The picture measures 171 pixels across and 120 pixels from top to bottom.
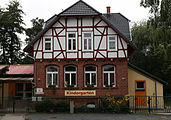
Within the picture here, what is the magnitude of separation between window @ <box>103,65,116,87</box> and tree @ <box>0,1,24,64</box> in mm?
22508

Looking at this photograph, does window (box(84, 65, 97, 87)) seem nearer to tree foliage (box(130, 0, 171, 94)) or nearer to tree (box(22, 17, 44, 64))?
tree foliage (box(130, 0, 171, 94))

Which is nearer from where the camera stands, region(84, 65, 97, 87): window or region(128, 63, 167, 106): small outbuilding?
region(84, 65, 97, 87): window

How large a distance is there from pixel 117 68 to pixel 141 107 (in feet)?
12.5

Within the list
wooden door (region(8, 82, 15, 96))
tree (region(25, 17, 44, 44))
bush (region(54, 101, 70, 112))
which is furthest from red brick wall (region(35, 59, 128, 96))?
tree (region(25, 17, 44, 44))

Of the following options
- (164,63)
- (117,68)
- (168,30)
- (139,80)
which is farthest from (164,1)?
(164,63)

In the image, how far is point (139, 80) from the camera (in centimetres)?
2253

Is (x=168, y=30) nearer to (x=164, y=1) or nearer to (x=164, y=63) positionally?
(x=164, y=1)

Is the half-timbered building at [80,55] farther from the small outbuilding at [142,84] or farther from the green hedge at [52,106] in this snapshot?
the small outbuilding at [142,84]

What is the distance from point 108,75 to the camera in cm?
2042

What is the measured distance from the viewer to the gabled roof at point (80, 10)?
66.0 feet

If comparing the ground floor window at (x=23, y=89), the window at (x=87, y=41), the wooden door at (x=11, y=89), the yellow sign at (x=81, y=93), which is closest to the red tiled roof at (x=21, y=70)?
the wooden door at (x=11, y=89)

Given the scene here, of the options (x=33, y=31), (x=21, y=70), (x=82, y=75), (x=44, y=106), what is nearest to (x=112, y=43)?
(x=82, y=75)

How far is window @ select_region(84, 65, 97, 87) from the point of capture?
66.8ft

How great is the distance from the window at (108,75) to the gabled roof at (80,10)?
482 centimetres
